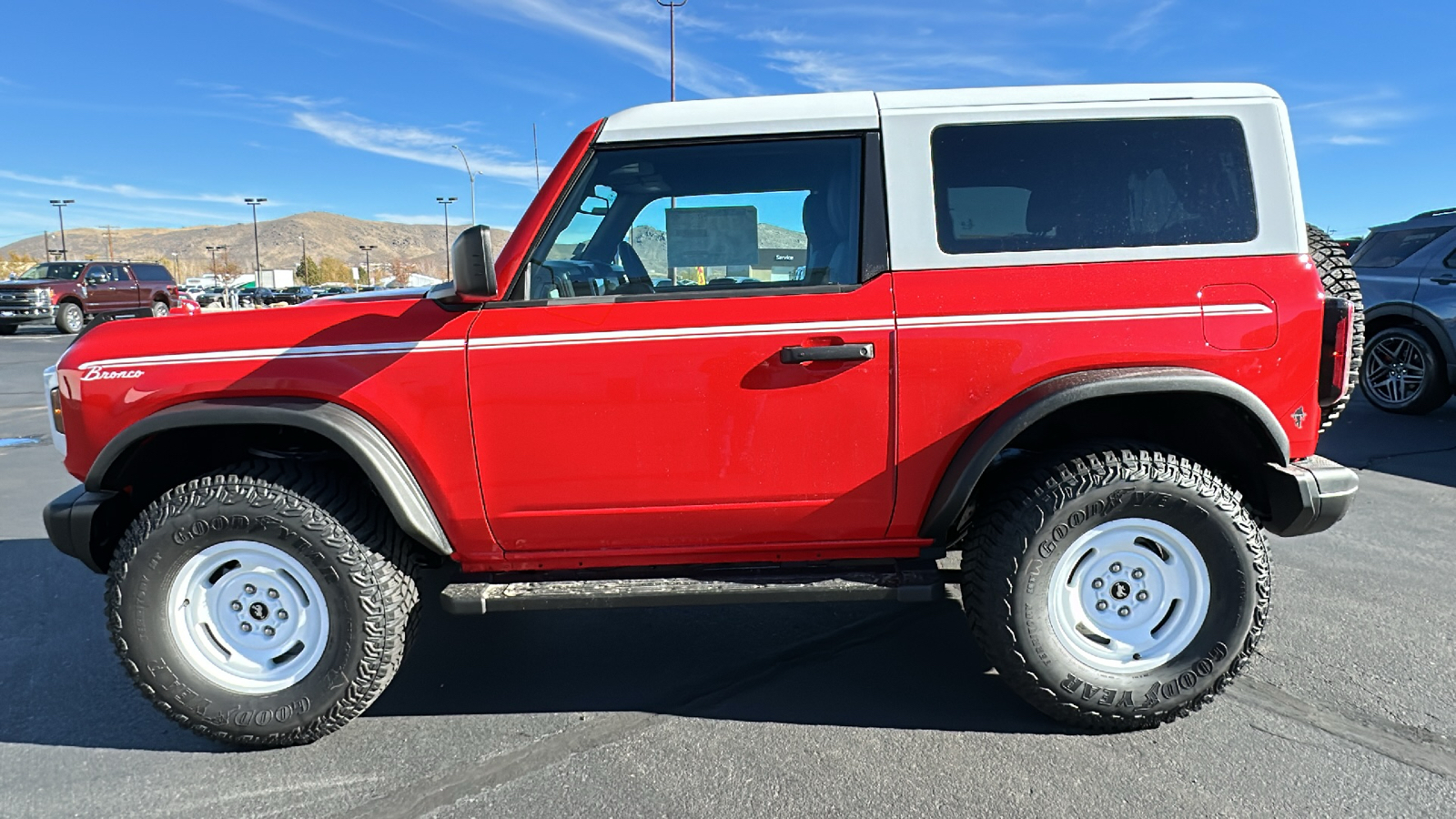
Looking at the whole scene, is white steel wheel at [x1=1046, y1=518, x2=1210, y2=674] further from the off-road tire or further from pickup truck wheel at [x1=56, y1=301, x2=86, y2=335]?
pickup truck wheel at [x1=56, y1=301, x2=86, y2=335]

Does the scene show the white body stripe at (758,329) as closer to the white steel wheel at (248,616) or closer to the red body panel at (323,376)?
the red body panel at (323,376)

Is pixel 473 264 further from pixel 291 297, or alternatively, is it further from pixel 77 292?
pixel 77 292

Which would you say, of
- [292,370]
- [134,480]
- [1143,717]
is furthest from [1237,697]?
[134,480]

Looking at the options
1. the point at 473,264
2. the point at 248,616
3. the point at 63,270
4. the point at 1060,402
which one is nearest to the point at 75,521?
the point at 248,616

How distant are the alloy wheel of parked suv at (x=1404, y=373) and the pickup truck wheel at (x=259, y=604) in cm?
865

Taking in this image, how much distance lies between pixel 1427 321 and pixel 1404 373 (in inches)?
22.6

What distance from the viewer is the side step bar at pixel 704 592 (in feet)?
8.89

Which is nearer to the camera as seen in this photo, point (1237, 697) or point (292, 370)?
point (292, 370)

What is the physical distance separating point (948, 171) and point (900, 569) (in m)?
1.31

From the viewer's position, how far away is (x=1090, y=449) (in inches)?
108

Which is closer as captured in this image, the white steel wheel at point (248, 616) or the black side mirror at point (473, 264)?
the black side mirror at point (473, 264)

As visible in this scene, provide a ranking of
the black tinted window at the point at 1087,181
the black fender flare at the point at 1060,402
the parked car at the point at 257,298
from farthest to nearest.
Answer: the parked car at the point at 257,298
the black tinted window at the point at 1087,181
the black fender flare at the point at 1060,402

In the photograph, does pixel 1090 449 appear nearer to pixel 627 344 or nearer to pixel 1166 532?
pixel 1166 532

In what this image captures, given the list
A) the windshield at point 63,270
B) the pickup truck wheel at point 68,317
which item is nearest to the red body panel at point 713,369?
the pickup truck wheel at point 68,317
